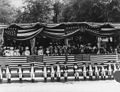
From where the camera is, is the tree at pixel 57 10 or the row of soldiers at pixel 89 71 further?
the tree at pixel 57 10

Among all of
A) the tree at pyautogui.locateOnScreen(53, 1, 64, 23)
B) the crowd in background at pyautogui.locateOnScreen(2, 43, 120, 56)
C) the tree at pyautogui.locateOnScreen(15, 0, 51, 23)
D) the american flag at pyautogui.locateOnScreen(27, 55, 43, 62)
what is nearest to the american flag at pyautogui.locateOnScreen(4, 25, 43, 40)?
the american flag at pyautogui.locateOnScreen(27, 55, 43, 62)

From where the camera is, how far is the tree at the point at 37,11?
42.9 meters

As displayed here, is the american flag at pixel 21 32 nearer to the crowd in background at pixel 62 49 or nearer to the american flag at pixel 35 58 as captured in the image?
the american flag at pixel 35 58

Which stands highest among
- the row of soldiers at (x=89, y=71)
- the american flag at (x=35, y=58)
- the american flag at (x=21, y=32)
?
the american flag at (x=21, y=32)

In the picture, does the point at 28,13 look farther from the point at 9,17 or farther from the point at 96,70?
the point at 96,70

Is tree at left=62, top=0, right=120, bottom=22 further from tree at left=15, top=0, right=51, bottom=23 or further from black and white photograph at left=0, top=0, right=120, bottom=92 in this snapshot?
black and white photograph at left=0, top=0, right=120, bottom=92

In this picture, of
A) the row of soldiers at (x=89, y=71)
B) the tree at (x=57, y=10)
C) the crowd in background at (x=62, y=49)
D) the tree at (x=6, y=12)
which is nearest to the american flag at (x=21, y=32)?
the row of soldiers at (x=89, y=71)

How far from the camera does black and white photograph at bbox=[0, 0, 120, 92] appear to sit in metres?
13.6

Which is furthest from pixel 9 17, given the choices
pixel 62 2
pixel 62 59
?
pixel 62 59

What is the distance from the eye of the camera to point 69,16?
143ft

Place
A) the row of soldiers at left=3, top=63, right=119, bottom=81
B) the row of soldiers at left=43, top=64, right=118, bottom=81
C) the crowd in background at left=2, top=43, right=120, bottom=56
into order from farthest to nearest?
1. the crowd in background at left=2, top=43, right=120, bottom=56
2. the row of soldiers at left=43, top=64, right=118, bottom=81
3. the row of soldiers at left=3, top=63, right=119, bottom=81

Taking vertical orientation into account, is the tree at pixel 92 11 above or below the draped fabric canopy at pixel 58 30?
above

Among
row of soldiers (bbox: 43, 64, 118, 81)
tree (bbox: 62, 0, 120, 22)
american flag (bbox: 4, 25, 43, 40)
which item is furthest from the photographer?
tree (bbox: 62, 0, 120, 22)

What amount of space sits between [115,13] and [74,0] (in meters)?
8.92
